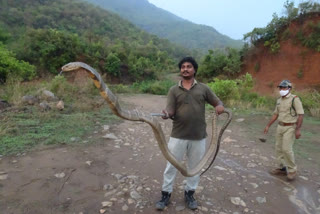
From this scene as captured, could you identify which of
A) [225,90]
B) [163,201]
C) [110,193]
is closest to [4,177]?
[110,193]

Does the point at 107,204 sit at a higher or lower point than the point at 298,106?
lower

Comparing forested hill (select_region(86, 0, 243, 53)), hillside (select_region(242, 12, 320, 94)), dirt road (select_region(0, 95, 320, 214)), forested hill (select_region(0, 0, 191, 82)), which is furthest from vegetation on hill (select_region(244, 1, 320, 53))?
forested hill (select_region(86, 0, 243, 53))

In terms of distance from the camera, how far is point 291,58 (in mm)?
15086

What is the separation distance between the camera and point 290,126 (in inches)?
119

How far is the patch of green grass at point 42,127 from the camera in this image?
3.54m

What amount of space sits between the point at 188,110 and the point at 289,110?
1.69 m

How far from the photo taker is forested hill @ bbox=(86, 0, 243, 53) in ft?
239

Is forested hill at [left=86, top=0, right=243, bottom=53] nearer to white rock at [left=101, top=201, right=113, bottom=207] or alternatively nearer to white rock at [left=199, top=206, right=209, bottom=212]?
white rock at [left=199, top=206, right=209, bottom=212]

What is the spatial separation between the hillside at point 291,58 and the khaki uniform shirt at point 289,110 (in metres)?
11.7

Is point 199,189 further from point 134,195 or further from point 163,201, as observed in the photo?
point 134,195

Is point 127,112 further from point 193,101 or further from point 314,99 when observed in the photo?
point 314,99

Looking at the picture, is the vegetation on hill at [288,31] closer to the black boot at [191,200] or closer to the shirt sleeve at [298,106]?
the shirt sleeve at [298,106]

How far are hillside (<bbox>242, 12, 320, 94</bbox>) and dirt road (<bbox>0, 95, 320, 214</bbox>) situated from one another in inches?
472

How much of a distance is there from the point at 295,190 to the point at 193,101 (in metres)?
1.87
